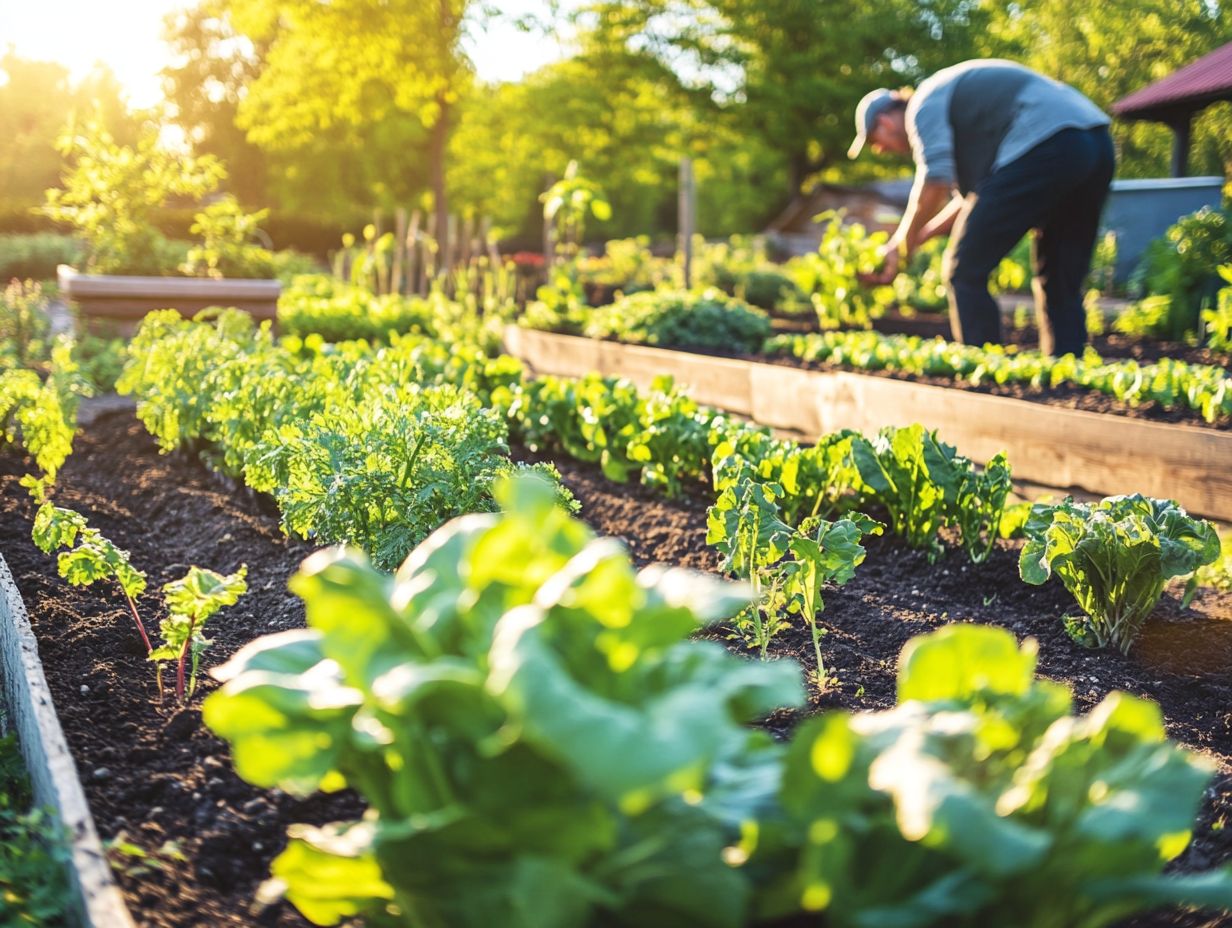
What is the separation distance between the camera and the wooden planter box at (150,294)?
8352 millimetres

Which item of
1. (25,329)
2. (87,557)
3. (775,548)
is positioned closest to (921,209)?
(775,548)

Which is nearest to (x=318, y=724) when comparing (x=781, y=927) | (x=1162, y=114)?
(x=781, y=927)

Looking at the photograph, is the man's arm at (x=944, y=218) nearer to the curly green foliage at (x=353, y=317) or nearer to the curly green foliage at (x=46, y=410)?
the curly green foliage at (x=353, y=317)

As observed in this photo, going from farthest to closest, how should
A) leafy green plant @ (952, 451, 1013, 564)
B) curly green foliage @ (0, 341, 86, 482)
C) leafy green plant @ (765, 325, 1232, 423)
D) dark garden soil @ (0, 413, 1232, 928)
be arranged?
leafy green plant @ (765, 325, 1232, 423), curly green foliage @ (0, 341, 86, 482), leafy green plant @ (952, 451, 1013, 564), dark garden soil @ (0, 413, 1232, 928)

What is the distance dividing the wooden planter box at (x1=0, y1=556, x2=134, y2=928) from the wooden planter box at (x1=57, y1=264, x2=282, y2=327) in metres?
5.94

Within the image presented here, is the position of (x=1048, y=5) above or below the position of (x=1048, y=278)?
above

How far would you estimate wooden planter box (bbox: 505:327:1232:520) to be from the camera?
4129 mm

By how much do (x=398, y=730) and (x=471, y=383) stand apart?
14.9 ft

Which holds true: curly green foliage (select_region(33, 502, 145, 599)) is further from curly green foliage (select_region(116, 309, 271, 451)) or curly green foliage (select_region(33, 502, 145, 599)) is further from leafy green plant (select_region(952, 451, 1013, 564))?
leafy green plant (select_region(952, 451, 1013, 564))

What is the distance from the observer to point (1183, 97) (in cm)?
1569

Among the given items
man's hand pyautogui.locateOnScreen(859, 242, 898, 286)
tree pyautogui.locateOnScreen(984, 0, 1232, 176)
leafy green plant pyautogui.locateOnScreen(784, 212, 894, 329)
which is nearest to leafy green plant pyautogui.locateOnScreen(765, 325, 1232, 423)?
man's hand pyautogui.locateOnScreen(859, 242, 898, 286)

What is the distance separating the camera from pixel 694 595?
4.14 feet

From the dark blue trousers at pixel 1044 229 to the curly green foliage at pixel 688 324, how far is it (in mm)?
1640

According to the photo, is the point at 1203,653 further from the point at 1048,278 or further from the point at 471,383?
the point at 1048,278
